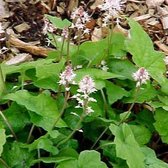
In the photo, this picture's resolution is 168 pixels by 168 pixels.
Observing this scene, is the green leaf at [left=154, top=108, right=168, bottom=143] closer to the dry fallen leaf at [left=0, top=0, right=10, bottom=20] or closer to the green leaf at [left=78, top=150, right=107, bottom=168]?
the green leaf at [left=78, top=150, right=107, bottom=168]

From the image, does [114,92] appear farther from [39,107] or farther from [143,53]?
[39,107]

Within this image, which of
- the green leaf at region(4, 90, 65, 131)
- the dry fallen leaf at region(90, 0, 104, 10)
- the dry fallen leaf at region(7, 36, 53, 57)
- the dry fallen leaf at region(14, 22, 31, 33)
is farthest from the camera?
the dry fallen leaf at region(90, 0, 104, 10)

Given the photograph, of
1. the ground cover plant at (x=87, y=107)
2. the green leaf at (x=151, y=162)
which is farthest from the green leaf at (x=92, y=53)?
the green leaf at (x=151, y=162)

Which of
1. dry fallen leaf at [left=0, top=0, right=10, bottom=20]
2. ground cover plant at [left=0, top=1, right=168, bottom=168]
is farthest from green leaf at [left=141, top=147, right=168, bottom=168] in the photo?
dry fallen leaf at [left=0, top=0, right=10, bottom=20]

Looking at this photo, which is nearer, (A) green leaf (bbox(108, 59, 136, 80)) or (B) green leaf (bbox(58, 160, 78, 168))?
(B) green leaf (bbox(58, 160, 78, 168))

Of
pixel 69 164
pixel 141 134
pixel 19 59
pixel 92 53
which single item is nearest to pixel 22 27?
pixel 19 59

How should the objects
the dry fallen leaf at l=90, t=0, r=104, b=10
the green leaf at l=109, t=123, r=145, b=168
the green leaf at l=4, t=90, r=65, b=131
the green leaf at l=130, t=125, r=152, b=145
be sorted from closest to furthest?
the green leaf at l=109, t=123, r=145, b=168 → the green leaf at l=4, t=90, r=65, b=131 → the green leaf at l=130, t=125, r=152, b=145 → the dry fallen leaf at l=90, t=0, r=104, b=10

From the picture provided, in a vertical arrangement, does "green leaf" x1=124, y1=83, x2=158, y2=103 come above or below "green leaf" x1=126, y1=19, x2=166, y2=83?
below

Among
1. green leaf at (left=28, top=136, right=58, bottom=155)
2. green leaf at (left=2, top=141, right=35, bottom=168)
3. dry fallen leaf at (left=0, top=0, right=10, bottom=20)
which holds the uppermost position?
green leaf at (left=28, top=136, right=58, bottom=155)

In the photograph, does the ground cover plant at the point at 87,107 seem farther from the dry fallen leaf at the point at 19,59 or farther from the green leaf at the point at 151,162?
the dry fallen leaf at the point at 19,59
